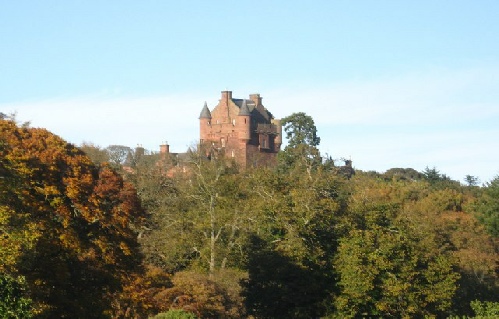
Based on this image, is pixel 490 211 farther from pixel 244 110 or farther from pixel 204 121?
pixel 204 121

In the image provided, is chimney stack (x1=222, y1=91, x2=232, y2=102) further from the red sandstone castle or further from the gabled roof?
the gabled roof

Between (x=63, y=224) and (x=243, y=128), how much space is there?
89696mm

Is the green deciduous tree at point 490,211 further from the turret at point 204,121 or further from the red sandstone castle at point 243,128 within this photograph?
the turret at point 204,121

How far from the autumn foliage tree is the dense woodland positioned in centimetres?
5

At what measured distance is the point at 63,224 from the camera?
96.6ft

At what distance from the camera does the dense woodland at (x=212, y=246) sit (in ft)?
90.9

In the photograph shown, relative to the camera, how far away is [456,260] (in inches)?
1891

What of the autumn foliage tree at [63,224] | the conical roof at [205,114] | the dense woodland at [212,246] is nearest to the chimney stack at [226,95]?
the conical roof at [205,114]

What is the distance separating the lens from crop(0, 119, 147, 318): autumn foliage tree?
85.5ft

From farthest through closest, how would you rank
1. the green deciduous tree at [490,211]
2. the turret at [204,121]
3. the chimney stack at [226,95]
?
the turret at [204,121], the chimney stack at [226,95], the green deciduous tree at [490,211]

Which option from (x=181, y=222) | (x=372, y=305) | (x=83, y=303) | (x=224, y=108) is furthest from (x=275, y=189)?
(x=224, y=108)

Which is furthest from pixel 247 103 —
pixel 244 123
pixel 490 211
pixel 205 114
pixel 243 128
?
pixel 490 211

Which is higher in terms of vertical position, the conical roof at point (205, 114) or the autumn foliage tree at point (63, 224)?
the conical roof at point (205, 114)

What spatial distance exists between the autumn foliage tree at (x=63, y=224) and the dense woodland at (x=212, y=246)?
0.05 meters
